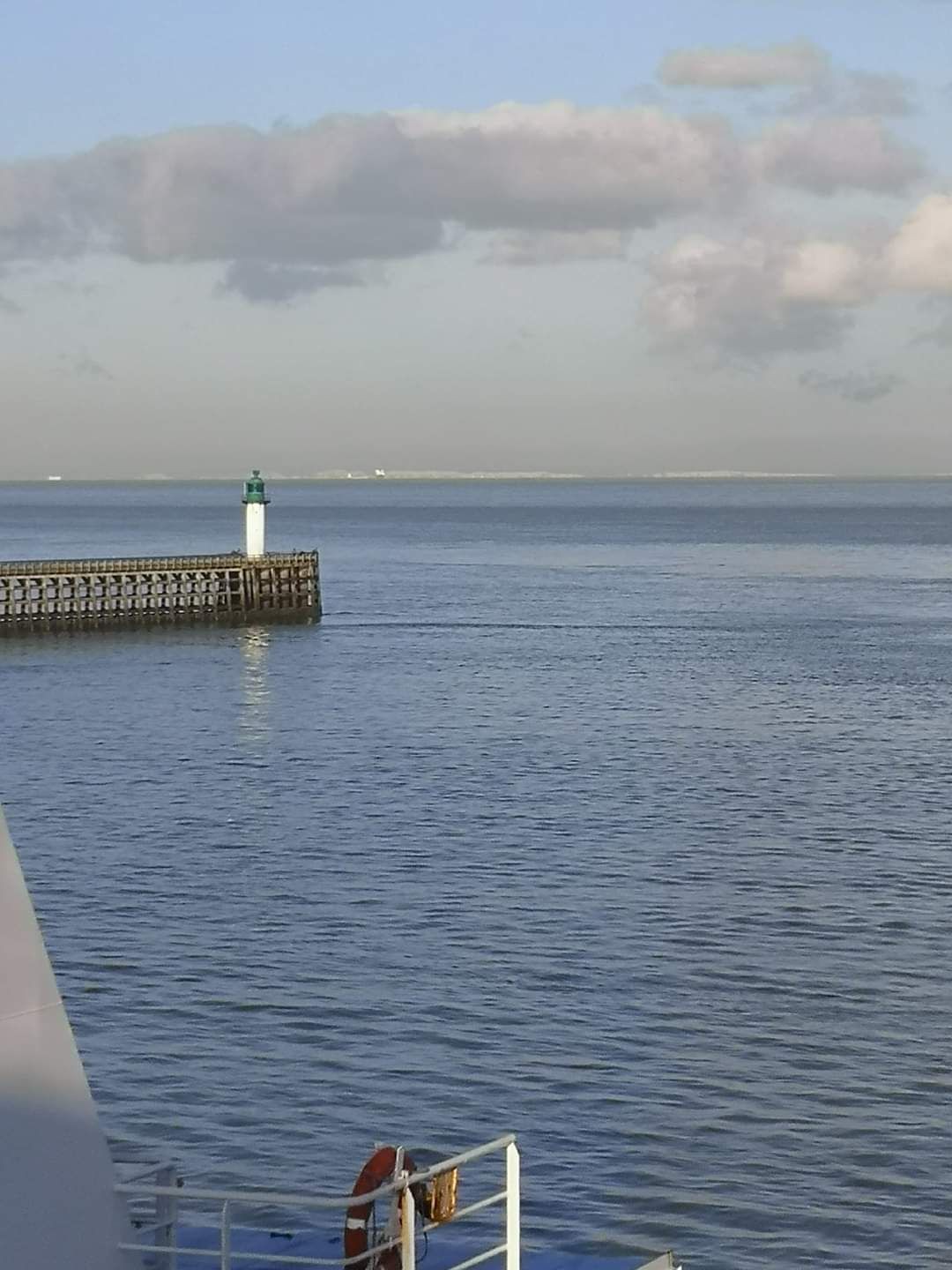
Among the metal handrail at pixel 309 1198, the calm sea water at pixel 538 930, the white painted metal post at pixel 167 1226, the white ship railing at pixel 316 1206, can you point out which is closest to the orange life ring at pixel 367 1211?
the white ship railing at pixel 316 1206

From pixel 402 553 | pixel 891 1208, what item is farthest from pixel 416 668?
pixel 402 553

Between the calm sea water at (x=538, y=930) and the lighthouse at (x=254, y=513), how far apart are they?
17703 mm

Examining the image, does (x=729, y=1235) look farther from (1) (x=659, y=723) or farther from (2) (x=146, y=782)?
(1) (x=659, y=723)

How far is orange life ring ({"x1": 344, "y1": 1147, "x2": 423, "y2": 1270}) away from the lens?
14461 mm

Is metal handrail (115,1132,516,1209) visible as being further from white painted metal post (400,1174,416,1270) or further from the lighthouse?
the lighthouse

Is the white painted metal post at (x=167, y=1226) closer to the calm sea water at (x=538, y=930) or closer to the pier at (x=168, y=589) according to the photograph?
the calm sea water at (x=538, y=930)

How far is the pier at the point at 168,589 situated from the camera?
93.1m

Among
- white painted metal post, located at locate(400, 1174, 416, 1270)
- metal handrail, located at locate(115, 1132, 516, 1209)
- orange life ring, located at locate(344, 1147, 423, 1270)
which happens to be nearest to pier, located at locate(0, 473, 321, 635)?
orange life ring, located at locate(344, 1147, 423, 1270)

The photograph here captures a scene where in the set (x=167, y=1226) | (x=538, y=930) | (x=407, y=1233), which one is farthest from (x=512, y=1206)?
(x=538, y=930)

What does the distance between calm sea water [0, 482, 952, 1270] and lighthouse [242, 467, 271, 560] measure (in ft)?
58.1

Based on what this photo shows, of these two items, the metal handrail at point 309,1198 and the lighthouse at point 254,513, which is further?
the lighthouse at point 254,513

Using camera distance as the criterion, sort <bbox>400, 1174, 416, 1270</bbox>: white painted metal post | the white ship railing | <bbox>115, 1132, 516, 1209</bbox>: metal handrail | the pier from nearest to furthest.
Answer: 1. <bbox>115, 1132, 516, 1209</bbox>: metal handrail
2. the white ship railing
3. <bbox>400, 1174, 416, 1270</bbox>: white painted metal post
4. the pier

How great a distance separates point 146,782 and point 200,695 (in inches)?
771

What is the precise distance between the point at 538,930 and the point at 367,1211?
21425 millimetres
